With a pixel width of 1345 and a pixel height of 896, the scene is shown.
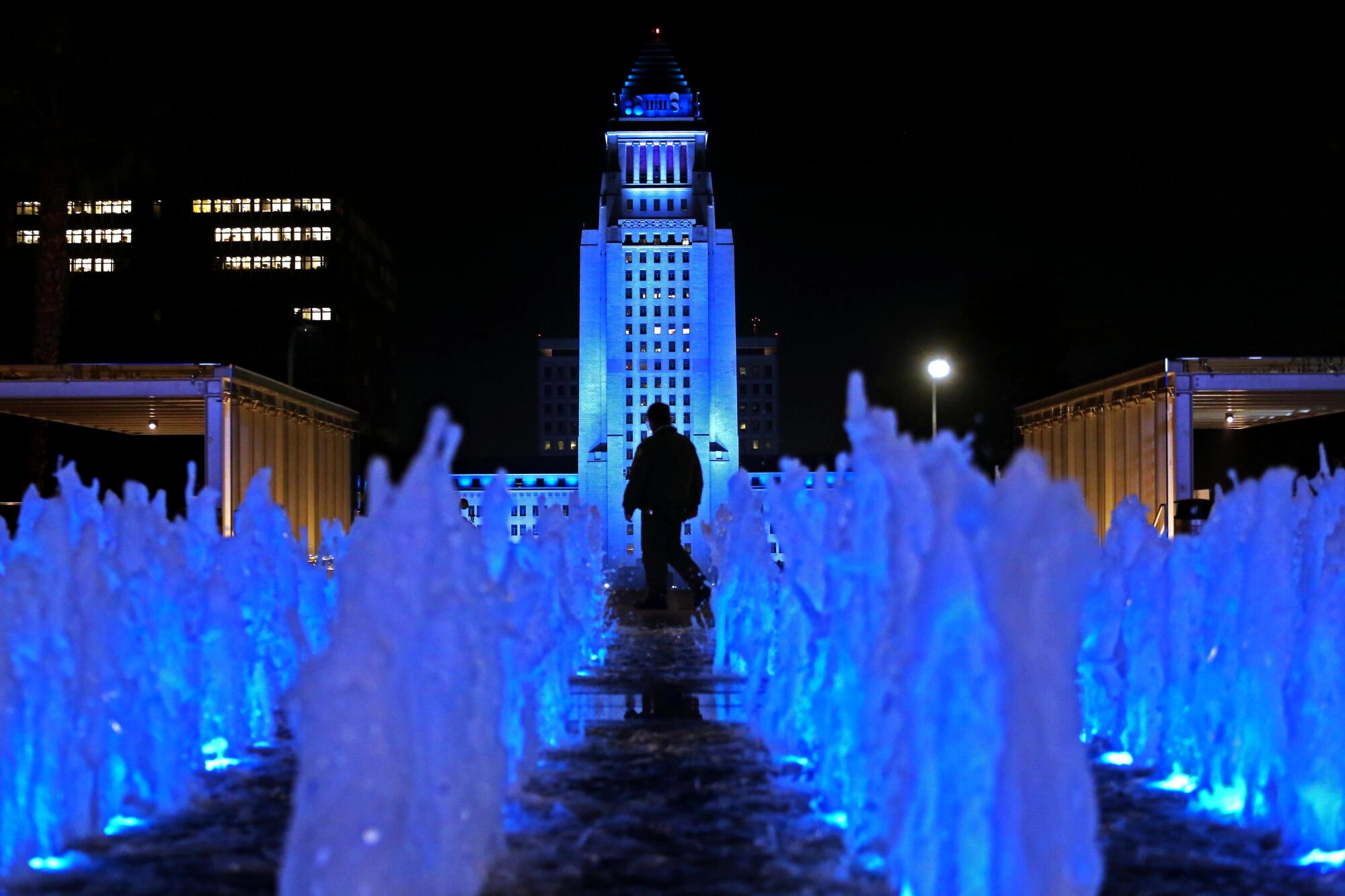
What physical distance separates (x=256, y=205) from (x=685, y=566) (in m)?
82.5

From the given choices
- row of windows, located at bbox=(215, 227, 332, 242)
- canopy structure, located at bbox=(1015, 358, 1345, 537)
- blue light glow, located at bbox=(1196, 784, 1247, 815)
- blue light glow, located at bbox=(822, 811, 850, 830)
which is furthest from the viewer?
row of windows, located at bbox=(215, 227, 332, 242)

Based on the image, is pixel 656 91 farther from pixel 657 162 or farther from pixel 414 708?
pixel 414 708

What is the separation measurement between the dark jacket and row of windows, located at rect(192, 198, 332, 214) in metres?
82.0

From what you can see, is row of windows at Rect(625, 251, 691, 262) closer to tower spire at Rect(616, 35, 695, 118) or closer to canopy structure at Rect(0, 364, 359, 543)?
tower spire at Rect(616, 35, 695, 118)

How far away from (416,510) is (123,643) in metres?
2.08

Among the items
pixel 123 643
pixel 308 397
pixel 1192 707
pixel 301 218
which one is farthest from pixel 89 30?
pixel 301 218

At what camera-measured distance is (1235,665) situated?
18.3ft

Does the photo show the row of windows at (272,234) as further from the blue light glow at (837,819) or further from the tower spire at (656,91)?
the blue light glow at (837,819)

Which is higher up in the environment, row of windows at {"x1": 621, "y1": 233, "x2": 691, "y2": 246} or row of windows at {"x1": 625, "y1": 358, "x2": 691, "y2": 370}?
row of windows at {"x1": 621, "y1": 233, "x2": 691, "y2": 246}

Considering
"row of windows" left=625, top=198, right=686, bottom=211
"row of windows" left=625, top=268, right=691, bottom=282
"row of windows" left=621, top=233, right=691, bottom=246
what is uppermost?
"row of windows" left=625, top=198, right=686, bottom=211

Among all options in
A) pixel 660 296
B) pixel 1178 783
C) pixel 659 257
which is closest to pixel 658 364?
pixel 660 296

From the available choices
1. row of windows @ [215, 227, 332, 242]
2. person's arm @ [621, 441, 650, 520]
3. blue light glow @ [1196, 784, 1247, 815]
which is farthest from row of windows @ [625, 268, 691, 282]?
row of windows @ [215, 227, 332, 242]

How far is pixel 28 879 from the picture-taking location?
14.4 ft

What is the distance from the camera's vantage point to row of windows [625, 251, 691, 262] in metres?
47.8
